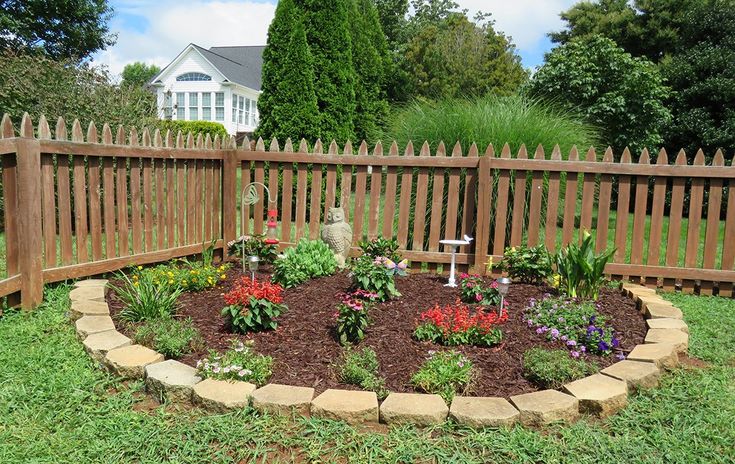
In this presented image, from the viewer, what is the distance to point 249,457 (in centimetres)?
222

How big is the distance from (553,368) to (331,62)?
8.31 meters

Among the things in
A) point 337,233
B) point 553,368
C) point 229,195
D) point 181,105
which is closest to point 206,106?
point 181,105

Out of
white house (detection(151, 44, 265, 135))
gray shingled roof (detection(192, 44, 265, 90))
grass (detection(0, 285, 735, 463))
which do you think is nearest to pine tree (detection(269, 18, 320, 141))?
grass (detection(0, 285, 735, 463))

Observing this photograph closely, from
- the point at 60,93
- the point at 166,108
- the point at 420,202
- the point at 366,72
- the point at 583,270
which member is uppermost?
the point at 366,72

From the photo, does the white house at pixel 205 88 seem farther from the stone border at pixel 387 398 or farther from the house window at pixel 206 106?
the stone border at pixel 387 398

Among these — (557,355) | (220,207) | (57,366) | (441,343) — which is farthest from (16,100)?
(557,355)

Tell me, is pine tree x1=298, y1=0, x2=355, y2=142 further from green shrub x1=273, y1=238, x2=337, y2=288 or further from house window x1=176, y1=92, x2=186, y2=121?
house window x1=176, y1=92, x2=186, y2=121

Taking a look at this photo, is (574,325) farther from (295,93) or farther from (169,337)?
(295,93)

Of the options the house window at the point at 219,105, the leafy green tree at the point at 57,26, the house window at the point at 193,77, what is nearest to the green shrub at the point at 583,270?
the leafy green tree at the point at 57,26

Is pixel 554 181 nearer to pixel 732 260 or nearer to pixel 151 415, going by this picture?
pixel 732 260

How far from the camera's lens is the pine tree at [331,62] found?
9523 mm

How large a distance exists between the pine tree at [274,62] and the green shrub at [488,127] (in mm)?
3790

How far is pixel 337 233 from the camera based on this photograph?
16.3ft

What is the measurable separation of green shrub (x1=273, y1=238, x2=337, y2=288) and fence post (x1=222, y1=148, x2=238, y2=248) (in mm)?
1270
